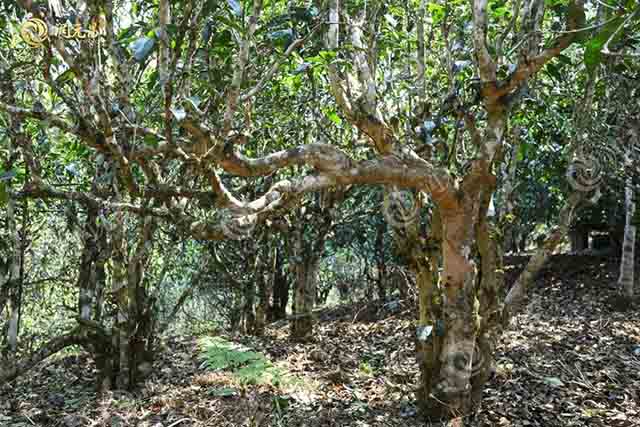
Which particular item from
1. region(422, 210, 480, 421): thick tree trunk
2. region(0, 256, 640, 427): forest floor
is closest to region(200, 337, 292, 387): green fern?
region(0, 256, 640, 427): forest floor

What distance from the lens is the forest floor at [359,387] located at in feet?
14.0

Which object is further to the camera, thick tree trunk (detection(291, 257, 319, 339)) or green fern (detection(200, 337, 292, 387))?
thick tree trunk (detection(291, 257, 319, 339))

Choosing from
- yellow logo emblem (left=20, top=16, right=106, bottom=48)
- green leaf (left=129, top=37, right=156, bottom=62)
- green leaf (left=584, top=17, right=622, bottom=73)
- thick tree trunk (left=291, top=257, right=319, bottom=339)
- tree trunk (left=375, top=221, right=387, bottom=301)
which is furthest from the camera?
tree trunk (left=375, top=221, right=387, bottom=301)

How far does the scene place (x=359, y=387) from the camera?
17.1 ft

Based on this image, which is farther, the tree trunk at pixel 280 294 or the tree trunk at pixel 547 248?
the tree trunk at pixel 280 294

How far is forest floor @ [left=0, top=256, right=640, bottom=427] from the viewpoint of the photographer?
14.0ft

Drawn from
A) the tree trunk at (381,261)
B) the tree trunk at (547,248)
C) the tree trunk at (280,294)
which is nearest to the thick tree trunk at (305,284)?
the tree trunk at (280,294)

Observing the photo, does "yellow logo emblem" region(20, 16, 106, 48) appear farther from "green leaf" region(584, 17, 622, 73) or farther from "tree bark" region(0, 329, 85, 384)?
"tree bark" region(0, 329, 85, 384)

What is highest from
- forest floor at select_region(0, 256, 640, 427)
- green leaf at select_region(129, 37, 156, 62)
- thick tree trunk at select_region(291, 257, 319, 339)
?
green leaf at select_region(129, 37, 156, 62)

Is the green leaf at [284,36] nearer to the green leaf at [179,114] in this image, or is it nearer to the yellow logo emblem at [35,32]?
the green leaf at [179,114]

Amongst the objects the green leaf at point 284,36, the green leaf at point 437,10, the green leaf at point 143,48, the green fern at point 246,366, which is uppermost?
the green leaf at point 437,10

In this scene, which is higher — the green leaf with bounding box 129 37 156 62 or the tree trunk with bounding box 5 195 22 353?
the green leaf with bounding box 129 37 156 62

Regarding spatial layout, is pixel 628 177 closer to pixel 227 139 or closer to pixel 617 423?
pixel 617 423

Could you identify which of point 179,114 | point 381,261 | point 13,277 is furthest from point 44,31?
point 381,261
